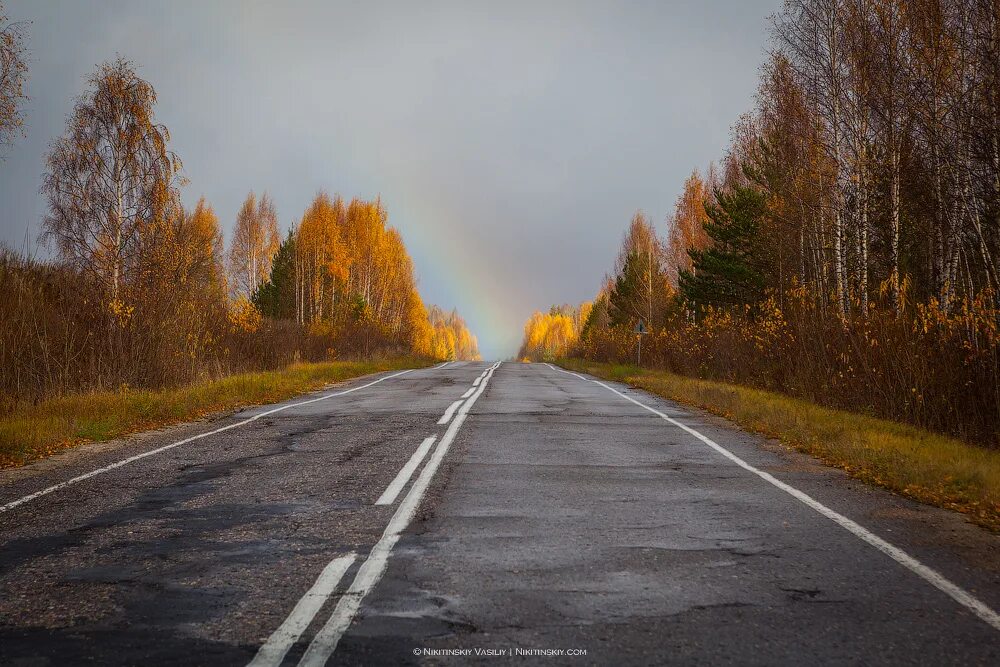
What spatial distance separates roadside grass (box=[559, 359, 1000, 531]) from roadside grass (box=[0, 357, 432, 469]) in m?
9.90

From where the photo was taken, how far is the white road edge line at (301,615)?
3.08 metres

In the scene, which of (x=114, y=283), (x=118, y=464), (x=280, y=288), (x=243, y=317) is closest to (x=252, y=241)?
(x=280, y=288)

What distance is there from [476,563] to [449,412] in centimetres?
933

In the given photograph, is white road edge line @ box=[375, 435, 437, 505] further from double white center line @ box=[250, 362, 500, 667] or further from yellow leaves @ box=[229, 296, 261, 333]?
yellow leaves @ box=[229, 296, 261, 333]

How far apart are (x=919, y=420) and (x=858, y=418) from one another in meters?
0.90

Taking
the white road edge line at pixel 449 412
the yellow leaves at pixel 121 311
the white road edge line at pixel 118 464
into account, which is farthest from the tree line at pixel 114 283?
the white road edge line at pixel 449 412

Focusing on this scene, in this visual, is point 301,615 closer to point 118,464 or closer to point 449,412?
point 118,464

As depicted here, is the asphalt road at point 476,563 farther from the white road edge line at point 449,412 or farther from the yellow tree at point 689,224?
the yellow tree at point 689,224

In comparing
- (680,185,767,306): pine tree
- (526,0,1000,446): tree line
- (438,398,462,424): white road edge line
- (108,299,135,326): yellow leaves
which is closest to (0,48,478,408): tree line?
(108,299,135,326): yellow leaves

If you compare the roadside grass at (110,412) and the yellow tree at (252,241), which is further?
the yellow tree at (252,241)

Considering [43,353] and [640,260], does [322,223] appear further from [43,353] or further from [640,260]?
[43,353]

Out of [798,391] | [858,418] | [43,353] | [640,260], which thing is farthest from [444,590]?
[640,260]

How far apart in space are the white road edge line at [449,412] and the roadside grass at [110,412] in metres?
4.53

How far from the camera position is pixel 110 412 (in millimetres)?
11797
